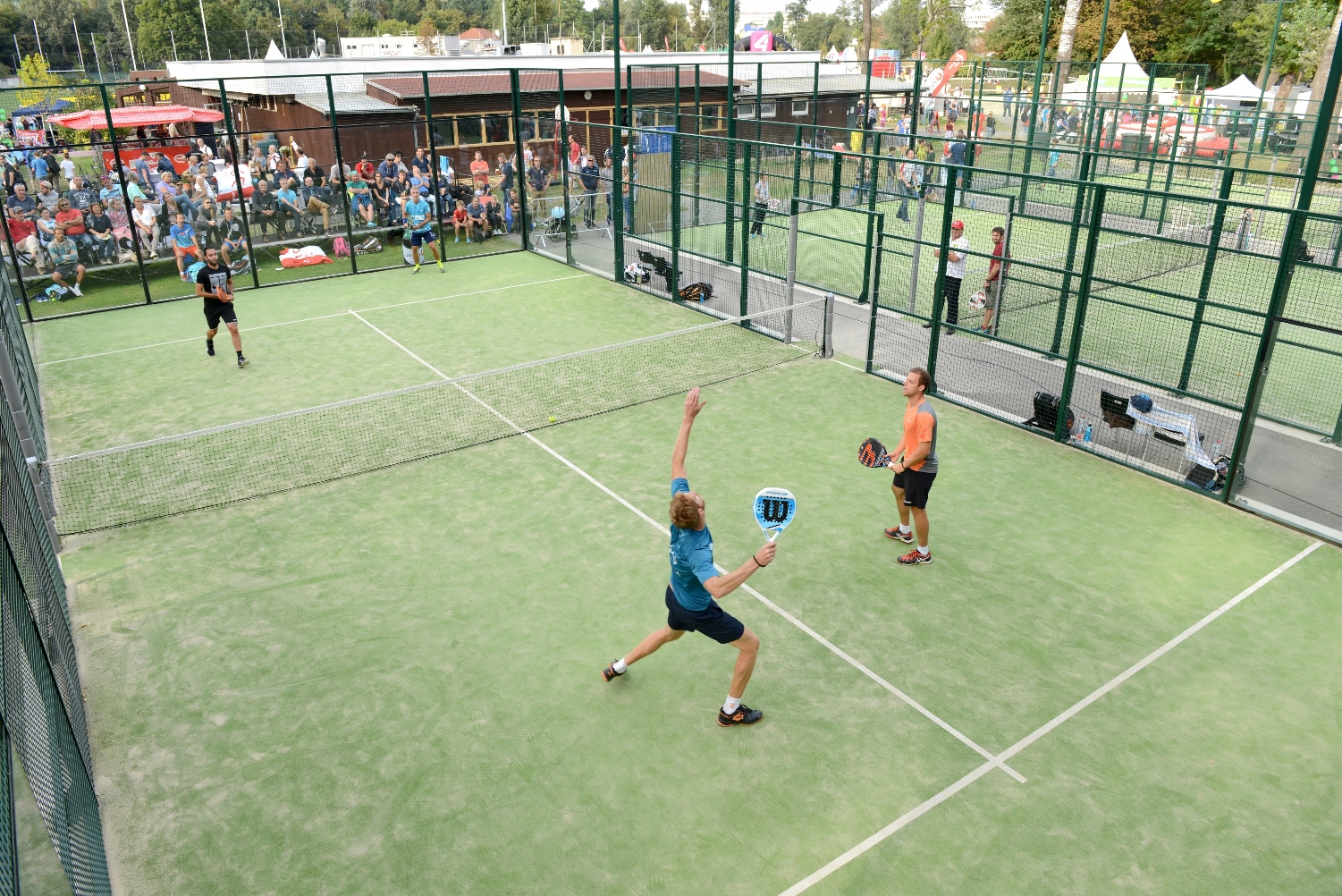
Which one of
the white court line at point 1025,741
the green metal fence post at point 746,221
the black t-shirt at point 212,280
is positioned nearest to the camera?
the white court line at point 1025,741

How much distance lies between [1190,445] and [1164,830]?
18.7ft

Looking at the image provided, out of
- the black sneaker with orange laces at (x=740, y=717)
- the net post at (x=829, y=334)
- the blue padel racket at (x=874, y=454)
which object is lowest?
the black sneaker with orange laces at (x=740, y=717)

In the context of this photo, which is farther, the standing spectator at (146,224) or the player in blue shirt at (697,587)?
the standing spectator at (146,224)

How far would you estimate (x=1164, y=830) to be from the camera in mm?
5852

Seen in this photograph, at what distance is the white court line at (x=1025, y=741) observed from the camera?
559cm

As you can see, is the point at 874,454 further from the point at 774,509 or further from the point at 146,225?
the point at 146,225

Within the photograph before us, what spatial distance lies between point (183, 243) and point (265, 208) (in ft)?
6.10

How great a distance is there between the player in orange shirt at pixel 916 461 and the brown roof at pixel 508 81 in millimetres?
17851

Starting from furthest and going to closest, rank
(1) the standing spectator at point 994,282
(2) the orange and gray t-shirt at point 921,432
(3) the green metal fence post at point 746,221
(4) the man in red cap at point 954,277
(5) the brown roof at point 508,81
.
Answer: (5) the brown roof at point 508,81 → (3) the green metal fence post at point 746,221 → (4) the man in red cap at point 954,277 → (1) the standing spectator at point 994,282 → (2) the orange and gray t-shirt at point 921,432

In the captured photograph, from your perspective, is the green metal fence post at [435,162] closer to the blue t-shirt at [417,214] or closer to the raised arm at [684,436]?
the blue t-shirt at [417,214]

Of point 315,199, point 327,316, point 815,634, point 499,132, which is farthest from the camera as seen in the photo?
point 499,132

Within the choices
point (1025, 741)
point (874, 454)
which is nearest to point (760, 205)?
point (874, 454)

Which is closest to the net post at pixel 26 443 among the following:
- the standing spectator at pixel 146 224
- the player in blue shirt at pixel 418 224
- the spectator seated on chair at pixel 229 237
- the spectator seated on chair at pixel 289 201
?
the standing spectator at pixel 146 224

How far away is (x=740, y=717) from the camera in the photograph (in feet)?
21.9
